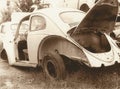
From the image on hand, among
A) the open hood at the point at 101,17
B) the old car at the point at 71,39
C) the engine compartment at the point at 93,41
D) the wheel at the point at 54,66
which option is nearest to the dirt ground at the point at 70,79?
the wheel at the point at 54,66

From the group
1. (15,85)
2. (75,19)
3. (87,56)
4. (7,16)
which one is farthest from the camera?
(7,16)

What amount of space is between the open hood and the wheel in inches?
32.4

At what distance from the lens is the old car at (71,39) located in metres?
7.86

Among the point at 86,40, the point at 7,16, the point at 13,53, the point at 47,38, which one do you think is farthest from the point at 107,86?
the point at 7,16

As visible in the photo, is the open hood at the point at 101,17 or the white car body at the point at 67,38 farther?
the white car body at the point at 67,38

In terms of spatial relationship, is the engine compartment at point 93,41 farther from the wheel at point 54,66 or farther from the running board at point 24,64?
the running board at point 24,64

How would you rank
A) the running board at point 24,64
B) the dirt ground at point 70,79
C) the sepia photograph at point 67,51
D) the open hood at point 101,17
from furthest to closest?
1. the running board at point 24,64
2. the dirt ground at point 70,79
3. the sepia photograph at point 67,51
4. the open hood at point 101,17

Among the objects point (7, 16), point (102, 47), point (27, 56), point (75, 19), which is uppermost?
point (75, 19)

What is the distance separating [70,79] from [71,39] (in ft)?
3.66

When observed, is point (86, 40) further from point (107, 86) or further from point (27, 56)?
point (27, 56)

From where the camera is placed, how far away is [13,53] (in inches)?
404

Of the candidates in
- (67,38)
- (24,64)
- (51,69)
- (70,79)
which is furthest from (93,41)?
(24,64)

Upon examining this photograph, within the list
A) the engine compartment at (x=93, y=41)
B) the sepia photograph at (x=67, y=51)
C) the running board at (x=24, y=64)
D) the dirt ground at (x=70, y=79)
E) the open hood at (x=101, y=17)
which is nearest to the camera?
the open hood at (x=101, y=17)

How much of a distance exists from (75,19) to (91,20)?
1.22 m
